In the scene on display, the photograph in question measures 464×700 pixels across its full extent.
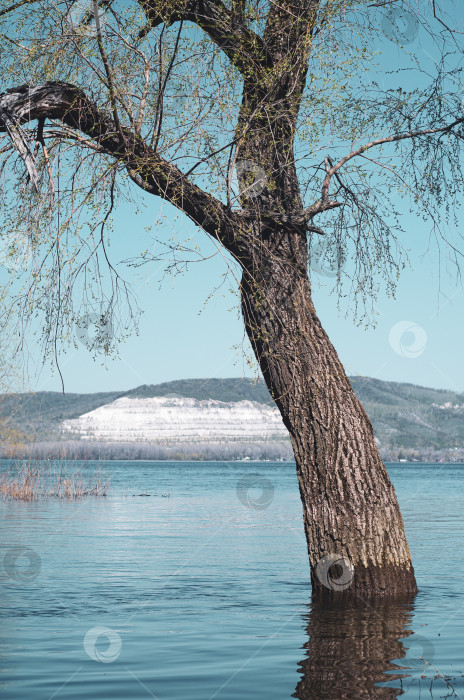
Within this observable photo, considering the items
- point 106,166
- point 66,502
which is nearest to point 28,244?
point 106,166

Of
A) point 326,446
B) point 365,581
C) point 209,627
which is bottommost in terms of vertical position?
point 209,627

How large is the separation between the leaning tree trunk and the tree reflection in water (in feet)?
0.91

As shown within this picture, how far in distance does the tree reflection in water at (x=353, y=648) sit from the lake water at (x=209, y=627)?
2 centimetres

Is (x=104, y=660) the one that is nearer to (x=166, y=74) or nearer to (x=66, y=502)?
(x=166, y=74)

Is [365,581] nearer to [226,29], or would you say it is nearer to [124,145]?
[124,145]

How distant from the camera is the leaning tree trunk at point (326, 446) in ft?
34.4

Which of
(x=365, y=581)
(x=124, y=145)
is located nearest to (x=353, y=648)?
(x=365, y=581)

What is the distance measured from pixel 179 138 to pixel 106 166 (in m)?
1.26

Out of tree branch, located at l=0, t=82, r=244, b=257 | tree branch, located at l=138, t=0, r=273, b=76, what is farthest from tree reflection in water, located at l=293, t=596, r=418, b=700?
tree branch, located at l=138, t=0, r=273, b=76

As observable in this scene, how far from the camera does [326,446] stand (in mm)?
10523

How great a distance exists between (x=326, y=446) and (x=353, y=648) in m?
2.42

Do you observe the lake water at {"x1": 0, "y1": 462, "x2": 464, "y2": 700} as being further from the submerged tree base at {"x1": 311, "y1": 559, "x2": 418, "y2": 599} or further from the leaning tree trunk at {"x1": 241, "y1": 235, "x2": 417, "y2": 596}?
the leaning tree trunk at {"x1": 241, "y1": 235, "x2": 417, "y2": 596}

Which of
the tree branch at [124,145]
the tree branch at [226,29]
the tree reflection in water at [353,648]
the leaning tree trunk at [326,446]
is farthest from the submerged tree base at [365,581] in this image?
the tree branch at [226,29]

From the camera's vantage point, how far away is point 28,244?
10234 millimetres
